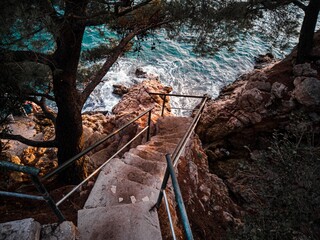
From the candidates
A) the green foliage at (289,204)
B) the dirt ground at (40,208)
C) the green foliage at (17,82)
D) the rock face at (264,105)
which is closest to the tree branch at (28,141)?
the green foliage at (17,82)

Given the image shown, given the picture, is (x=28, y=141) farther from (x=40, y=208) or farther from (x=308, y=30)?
(x=308, y=30)

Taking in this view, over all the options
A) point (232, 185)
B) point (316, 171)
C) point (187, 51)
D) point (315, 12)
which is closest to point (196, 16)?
point (316, 171)

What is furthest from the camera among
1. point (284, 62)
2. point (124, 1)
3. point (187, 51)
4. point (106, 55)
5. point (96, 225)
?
point (187, 51)

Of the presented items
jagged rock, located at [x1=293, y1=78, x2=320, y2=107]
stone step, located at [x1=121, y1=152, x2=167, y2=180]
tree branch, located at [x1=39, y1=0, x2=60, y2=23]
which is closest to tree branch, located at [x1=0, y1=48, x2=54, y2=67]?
tree branch, located at [x1=39, y1=0, x2=60, y2=23]

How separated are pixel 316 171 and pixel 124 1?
393cm

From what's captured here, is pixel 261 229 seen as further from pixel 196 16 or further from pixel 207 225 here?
pixel 196 16

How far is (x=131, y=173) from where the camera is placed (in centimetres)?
326

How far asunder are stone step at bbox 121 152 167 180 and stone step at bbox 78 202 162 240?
3.47 feet

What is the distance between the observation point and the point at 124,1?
2820mm

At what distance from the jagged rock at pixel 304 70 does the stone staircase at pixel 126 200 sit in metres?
6.85

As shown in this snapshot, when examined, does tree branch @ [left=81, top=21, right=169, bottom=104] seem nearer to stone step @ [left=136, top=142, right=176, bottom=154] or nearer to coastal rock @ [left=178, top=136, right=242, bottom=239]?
stone step @ [left=136, top=142, right=176, bottom=154]

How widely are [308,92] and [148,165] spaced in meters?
6.74

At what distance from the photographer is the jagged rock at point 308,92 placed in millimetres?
6957

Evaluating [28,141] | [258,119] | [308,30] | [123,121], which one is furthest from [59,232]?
[308,30]
